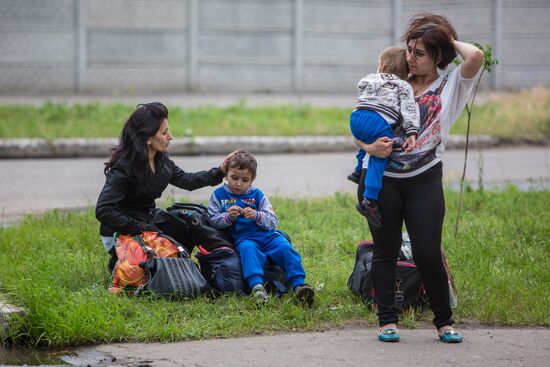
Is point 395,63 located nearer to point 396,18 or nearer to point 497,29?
point 396,18

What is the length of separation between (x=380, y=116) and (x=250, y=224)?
1.49m

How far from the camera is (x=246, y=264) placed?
5.85 metres

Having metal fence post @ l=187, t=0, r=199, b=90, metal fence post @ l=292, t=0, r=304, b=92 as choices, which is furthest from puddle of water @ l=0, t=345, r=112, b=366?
metal fence post @ l=292, t=0, r=304, b=92

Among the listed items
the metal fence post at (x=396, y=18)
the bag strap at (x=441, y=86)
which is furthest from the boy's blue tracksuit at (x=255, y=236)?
the metal fence post at (x=396, y=18)

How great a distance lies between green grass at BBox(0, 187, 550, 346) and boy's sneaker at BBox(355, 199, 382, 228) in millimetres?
772

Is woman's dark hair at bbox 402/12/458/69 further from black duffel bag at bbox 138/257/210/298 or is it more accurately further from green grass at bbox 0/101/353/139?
green grass at bbox 0/101/353/139

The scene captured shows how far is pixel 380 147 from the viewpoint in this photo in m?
4.86

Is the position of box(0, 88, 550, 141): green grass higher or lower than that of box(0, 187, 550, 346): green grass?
higher

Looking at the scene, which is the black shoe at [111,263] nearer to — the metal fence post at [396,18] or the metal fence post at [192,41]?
the metal fence post at [192,41]

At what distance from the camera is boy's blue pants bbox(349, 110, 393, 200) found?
4.90m

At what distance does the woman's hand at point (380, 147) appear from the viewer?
4.85m

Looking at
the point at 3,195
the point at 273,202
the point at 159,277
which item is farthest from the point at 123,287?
the point at 3,195

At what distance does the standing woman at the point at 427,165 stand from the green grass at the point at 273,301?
0.49 m

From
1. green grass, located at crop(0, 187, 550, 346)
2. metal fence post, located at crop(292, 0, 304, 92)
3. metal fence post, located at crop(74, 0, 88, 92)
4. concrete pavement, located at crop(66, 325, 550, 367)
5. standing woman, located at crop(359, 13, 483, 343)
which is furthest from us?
metal fence post, located at crop(292, 0, 304, 92)
